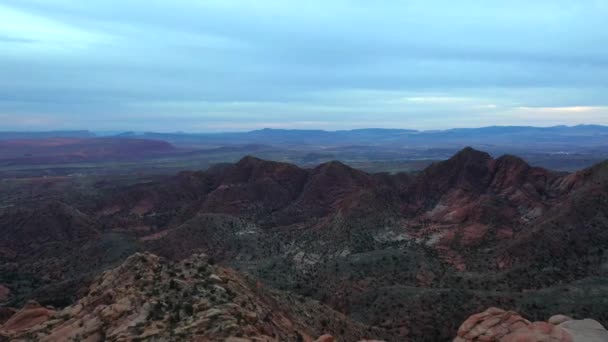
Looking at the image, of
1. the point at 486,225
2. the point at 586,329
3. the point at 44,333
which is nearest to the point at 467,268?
the point at 486,225

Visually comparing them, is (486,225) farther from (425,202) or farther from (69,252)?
(69,252)

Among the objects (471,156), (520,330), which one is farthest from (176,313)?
(471,156)

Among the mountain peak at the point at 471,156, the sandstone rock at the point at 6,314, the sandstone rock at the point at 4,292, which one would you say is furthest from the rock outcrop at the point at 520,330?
the mountain peak at the point at 471,156

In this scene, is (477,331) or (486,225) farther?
(486,225)

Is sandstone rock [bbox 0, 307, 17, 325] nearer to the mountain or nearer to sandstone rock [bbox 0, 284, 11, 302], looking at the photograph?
the mountain

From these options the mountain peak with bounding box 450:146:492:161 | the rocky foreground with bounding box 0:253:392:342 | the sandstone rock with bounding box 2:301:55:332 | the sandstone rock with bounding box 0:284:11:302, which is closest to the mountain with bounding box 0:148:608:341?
the mountain peak with bounding box 450:146:492:161
